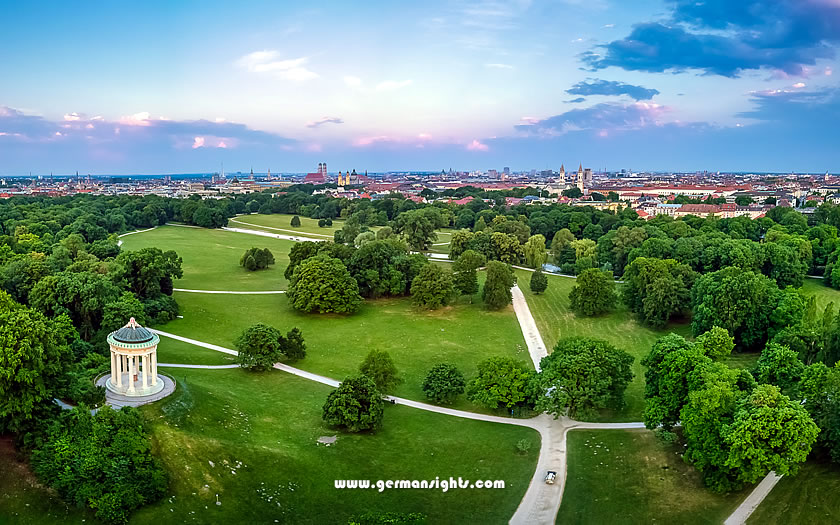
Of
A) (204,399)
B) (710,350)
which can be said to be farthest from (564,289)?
(204,399)

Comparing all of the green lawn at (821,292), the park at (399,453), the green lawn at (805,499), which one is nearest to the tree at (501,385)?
the park at (399,453)

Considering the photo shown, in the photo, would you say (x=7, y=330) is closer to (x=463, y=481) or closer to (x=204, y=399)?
(x=204, y=399)

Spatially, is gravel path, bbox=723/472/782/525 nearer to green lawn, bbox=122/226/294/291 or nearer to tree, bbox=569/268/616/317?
tree, bbox=569/268/616/317

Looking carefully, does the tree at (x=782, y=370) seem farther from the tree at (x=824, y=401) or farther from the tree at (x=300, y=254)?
the tree at (x=300, y=254)

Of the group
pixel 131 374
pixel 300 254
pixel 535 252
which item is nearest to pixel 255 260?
pixel 300 254

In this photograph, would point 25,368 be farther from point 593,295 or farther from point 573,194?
point 573,194
